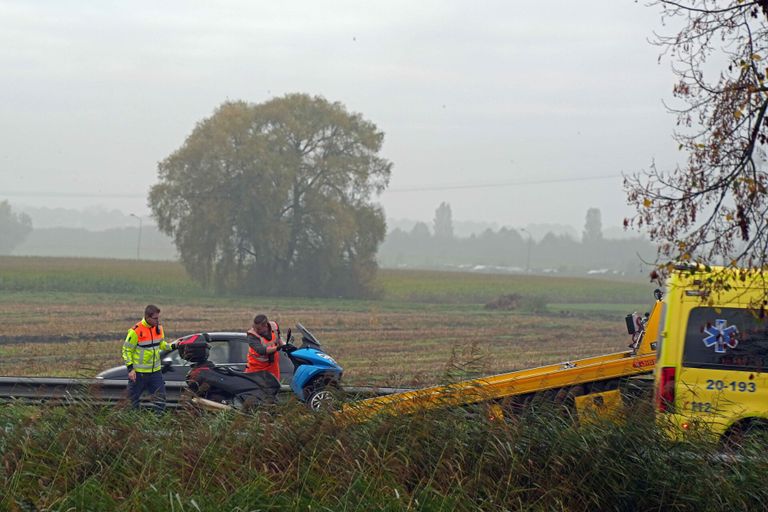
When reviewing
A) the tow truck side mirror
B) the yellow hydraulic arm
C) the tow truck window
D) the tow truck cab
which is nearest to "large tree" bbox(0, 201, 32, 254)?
the tow truck side mirror

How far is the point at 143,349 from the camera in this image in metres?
13.2

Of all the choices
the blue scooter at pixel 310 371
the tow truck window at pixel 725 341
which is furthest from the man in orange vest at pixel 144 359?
the tow truck window at pixel 725 341

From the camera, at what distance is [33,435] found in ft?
28.6

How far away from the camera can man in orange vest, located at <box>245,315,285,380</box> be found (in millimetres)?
13414

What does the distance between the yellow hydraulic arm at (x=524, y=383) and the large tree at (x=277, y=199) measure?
43.5 metres

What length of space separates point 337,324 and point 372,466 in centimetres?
2806

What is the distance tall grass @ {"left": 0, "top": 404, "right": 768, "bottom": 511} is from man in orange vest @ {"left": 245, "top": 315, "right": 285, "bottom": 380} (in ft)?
14.5

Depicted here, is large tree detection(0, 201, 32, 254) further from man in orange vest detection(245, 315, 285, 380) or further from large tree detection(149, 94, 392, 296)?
man in orange vest detection(245, 315, 285, 380)

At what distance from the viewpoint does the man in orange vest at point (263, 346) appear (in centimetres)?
1341

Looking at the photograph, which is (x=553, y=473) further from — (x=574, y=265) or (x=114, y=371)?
(x=574, y=265)

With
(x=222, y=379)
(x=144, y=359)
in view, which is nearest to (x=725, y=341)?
(x=222, y=379)

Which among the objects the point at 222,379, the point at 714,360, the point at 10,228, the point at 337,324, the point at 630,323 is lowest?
the point at 337,324

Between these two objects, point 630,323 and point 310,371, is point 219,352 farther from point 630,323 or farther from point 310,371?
point 630,323

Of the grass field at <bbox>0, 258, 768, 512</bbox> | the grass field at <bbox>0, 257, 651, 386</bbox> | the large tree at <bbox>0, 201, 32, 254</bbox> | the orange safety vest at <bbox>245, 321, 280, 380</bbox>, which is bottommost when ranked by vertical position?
the grass field at <bbox>0, 257, 651, 386</bbox>
